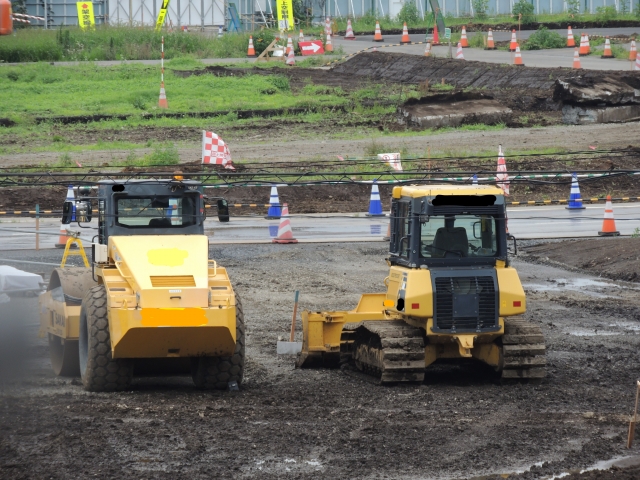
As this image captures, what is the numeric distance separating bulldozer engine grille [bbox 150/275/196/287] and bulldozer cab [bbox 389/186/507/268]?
2.67 meters

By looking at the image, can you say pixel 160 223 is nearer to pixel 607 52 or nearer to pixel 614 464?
pixel 614 464

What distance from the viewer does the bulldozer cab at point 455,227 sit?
11.9 m

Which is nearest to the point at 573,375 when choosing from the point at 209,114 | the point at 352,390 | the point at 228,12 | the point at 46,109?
the point at 352,390

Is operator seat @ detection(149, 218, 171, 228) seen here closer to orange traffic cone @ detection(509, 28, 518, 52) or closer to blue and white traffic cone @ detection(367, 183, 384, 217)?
blue and white traffic cone @ detection(367, 183, 384, 217)

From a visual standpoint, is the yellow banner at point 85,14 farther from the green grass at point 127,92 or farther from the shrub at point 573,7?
the shrub at point 573,7

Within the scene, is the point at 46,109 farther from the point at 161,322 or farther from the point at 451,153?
the point at 161,322

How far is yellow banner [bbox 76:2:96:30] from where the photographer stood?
185 feet

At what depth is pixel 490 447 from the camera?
30.7ft

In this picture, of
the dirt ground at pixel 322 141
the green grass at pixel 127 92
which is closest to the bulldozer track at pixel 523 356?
the dirt ground at pixel 322 141

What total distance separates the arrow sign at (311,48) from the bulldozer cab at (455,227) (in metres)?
37.4

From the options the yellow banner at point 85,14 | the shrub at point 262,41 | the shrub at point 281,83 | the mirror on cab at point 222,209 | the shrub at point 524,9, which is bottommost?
the mirror on cab at point 222,209

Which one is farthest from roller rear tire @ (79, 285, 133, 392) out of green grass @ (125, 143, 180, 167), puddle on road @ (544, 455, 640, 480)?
green grass @ (125, 143, 180, 167)

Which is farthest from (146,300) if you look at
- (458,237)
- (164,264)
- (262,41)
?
(262,41)

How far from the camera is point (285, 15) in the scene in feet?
175
